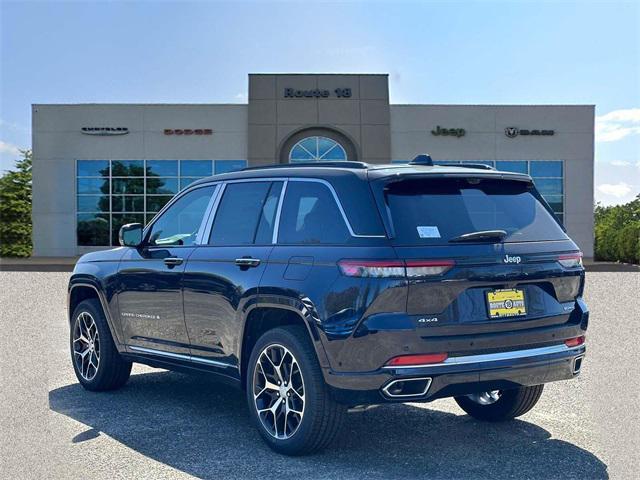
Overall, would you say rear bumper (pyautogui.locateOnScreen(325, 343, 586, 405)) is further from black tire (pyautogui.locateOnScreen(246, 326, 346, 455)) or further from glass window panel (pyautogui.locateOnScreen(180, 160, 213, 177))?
glass window panel (pyautogui.locateOnScreen(180, 160, 213, 177))

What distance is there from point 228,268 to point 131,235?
156 cm

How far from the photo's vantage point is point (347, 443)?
5.46 meters

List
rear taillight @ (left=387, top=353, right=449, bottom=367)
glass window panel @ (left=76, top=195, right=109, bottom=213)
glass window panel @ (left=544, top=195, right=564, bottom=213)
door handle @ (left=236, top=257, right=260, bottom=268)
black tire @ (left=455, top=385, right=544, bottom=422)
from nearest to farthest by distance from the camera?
1. rear taillight @ (left=387, top=353, right=449, bottom=367)
2. door handle @ (left=236, top=257, right=260, bottom=268)
3. black tire @ (left=455, top=385, right=544, bottom=422)
4. glass window panel @ (left=76, top=195, right=109, bottom=213)
5. glass window panel @ (left=544, top=195, right=564, bottom=213)

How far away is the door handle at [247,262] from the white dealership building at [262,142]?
105ft

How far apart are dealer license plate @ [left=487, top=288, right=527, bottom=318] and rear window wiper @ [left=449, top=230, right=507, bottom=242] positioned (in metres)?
0.33

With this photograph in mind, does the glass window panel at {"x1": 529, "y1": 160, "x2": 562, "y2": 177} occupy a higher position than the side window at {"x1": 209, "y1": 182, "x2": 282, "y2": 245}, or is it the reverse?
the glass window panel at {"x1": 529, "y1": 160, "x2": 562, "y2": 177}

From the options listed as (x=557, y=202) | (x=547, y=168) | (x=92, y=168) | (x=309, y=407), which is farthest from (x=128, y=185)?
(x=309, y=407)

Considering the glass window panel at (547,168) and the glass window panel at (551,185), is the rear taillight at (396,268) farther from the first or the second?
the glass window panel at (551,185)

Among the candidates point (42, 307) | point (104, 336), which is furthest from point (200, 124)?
point (104, 336)

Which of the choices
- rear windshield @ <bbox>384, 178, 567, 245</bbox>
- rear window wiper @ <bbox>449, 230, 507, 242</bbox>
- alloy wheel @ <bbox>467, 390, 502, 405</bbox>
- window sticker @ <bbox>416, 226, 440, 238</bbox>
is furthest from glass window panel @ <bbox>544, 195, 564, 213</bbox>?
window sticker @ <bbox>416, 226, 440, 238</bbox>

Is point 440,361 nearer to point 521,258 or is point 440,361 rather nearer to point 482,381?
point 482,381

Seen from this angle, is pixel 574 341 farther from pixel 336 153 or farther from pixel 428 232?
pixel 336 153

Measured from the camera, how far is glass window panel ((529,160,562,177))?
38750 millimetres

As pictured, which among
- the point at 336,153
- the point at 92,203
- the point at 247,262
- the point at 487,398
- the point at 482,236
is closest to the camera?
the point at 482,236
